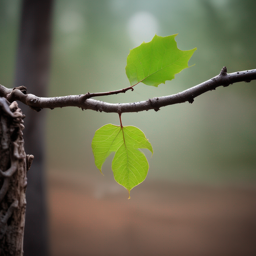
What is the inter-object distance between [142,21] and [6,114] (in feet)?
2.33

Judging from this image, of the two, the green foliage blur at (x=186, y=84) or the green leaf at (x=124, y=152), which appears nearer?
the green leaf at (x=124, y=152)

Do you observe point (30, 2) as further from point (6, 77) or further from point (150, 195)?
point (150, 195)

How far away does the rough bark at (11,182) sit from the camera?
0.76 ft

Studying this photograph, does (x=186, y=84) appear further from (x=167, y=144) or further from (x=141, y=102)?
(x=141, y=102)

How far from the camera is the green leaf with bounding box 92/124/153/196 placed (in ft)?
0.93

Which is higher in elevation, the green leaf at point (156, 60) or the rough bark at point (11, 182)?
the green leaf at point (156, 60)

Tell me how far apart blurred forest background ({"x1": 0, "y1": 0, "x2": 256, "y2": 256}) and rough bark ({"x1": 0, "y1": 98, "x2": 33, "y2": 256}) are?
1.73 ft

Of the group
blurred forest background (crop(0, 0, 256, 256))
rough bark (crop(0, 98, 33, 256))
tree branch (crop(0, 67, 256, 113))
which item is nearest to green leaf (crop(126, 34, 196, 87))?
tree branch (crop(0, 67, 256, 113))

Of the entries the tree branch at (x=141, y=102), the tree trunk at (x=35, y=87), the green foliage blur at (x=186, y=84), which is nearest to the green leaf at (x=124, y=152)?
the tree branch at (x=141, y=102)

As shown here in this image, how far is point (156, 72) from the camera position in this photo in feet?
0.85

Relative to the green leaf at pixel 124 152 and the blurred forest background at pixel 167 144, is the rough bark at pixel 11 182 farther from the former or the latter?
the blurred forest background at pixel 167 144

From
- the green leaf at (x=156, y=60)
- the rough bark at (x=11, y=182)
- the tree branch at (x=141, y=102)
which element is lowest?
the rough bark at (x=11, y=182)

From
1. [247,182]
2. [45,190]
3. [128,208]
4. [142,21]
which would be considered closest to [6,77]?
[45,190]

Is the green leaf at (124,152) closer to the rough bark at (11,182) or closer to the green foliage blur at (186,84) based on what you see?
the rough bark at (11,182)
